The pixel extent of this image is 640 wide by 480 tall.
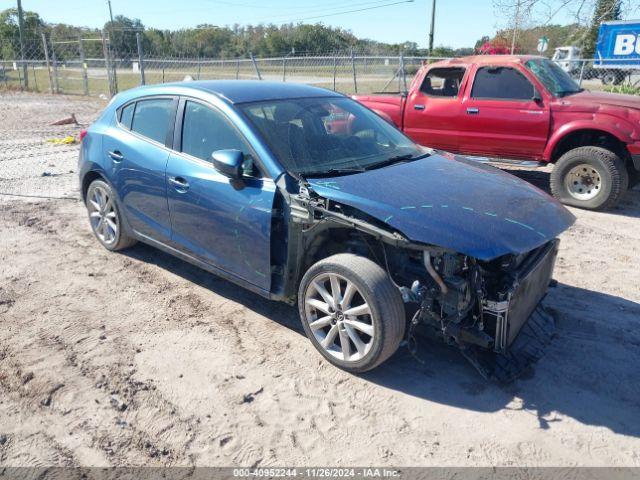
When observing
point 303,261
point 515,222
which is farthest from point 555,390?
point 303,261

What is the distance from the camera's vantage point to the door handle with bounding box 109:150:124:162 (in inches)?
190

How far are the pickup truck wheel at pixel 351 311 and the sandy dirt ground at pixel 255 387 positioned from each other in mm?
177

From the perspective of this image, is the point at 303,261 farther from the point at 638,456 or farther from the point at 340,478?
the point at 638,456

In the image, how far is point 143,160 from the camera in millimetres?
4559

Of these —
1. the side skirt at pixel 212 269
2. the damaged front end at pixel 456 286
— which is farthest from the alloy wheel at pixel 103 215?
the damaged front end at pixel 456 286

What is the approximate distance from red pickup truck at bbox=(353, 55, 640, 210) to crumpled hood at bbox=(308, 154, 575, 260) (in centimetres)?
341

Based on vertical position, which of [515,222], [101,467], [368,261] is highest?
[515,222]

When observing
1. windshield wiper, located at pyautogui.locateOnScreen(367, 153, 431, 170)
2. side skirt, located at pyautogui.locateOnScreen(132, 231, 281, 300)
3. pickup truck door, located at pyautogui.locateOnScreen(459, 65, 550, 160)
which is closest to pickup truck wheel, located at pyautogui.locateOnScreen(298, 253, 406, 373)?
side skirt, located at pyautogui.locateOnScreen(132, 231, 281, 300)

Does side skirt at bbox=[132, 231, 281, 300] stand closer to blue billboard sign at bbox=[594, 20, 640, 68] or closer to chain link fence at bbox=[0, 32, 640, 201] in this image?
chain link fence at bbox=[0, 32, 640, 201]

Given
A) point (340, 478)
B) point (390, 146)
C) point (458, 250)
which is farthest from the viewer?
point (390, 146)

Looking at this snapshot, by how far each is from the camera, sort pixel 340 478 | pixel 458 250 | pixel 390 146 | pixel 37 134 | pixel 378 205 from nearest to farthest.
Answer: pixel 340 478, pixel 458 250, pixel 378 205, pixel 390 146, pixel 37 134

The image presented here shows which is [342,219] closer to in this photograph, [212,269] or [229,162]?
[229,162]

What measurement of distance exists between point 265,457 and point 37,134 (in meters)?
12.7

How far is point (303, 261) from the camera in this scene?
12.0ft
